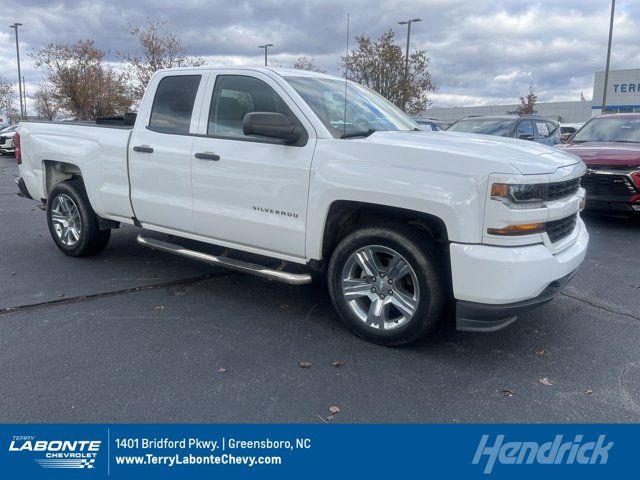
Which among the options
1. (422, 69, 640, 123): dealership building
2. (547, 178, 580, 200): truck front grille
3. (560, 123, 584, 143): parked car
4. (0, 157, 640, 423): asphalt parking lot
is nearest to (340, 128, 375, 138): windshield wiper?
(547, 178, 580, 200): truck front grille

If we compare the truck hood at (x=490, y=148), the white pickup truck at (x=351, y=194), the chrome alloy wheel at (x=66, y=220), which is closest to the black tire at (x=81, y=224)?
the chrome alloy wheel at (x=66, y=220)

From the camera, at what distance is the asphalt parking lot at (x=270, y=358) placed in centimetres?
323

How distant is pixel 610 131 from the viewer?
31.5ft

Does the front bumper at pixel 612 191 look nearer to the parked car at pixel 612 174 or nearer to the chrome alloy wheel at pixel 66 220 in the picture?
the parked car at pixel 612 174

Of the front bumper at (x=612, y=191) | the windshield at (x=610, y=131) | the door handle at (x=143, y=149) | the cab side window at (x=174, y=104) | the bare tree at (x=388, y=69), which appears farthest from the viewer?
the bare tree at (x=388, y=69)

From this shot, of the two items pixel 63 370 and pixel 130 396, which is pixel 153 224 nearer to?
pixel 63 370

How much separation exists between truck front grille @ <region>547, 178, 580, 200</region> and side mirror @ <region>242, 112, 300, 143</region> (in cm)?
184

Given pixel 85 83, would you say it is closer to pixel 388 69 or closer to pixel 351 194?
pixel 388 69

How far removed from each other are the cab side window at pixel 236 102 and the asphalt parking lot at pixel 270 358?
155 centimetres

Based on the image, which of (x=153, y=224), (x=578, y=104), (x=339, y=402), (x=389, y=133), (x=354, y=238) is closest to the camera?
(x=339, y=402)

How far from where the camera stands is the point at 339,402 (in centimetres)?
331

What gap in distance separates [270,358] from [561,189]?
232 centimetres

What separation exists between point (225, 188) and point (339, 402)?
2091mm

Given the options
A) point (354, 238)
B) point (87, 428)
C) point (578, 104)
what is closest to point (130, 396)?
point (87, 428)
